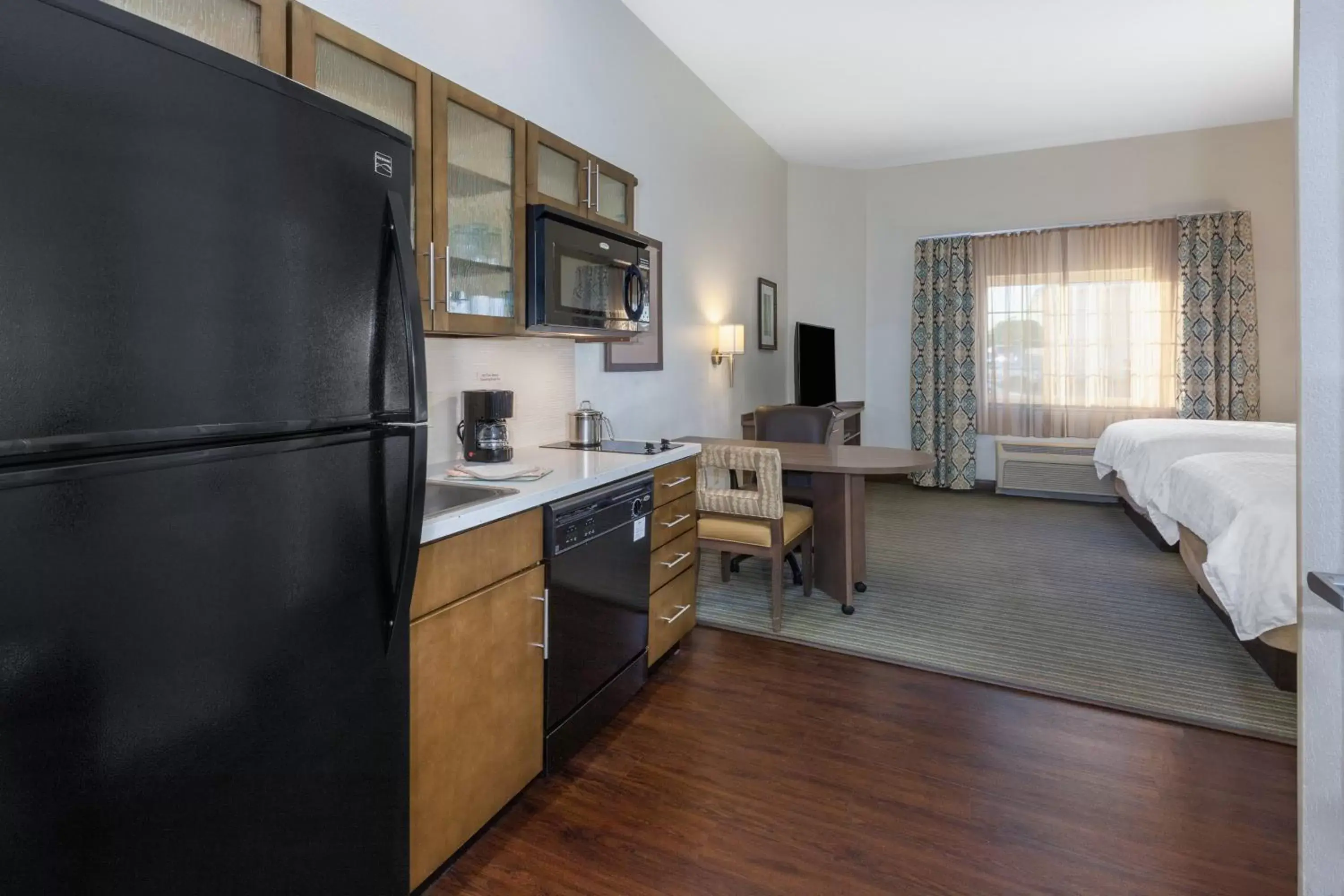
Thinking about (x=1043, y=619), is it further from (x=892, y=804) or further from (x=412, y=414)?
(x=412, y=414)

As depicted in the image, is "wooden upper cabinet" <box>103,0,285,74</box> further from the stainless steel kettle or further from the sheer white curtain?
the sheer white curtain

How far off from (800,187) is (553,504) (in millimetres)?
5262

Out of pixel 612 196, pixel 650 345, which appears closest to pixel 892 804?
pixel 612 196

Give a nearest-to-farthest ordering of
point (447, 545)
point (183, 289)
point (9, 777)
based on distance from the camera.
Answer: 1. point (9, 777)
2. point (183, 289)
3. point (447, 545)

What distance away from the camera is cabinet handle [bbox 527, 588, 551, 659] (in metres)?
1.90

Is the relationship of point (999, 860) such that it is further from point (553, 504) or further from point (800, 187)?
point (800, 187)

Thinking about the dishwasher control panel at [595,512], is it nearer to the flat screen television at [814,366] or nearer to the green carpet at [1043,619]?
the green carpet at [1043,619]

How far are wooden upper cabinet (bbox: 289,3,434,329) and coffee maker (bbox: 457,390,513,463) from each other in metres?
0.49

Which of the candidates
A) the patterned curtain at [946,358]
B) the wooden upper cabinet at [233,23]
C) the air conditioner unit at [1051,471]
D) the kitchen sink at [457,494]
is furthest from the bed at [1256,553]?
the patterned curtain at [946,358]

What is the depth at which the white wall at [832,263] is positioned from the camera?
6.36 m

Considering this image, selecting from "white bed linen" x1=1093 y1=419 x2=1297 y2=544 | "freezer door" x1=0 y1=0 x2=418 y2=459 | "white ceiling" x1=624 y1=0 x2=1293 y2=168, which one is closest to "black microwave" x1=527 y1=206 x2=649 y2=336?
"freezer door" x1=0 y1=0 x2=418 y2=459

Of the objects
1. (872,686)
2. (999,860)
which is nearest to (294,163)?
(999,860)

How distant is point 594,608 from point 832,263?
5.23 metres

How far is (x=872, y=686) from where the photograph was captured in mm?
2627
